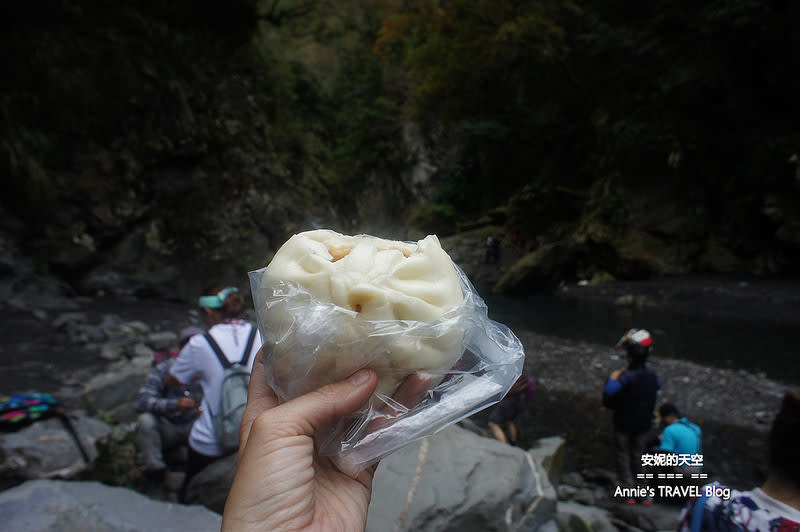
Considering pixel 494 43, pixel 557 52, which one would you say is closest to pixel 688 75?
pixel 557 52

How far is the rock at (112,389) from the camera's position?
4.69 metres

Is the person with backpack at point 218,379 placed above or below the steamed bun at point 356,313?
below

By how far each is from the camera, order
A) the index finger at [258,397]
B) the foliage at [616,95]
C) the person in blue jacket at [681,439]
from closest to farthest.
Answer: the index finger at [258,397] < the person in blue jacket at [681,439] < the foliage at [616,95]

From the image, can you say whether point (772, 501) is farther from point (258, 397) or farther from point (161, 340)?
point (161, 340)

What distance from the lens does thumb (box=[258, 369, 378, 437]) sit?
3.57 ft

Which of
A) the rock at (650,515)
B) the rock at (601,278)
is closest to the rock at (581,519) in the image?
the rock at (650,515)

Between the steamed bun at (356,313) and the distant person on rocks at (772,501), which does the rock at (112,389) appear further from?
the distant person on rocks at (772,501)

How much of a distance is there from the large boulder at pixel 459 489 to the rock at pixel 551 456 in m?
0.79

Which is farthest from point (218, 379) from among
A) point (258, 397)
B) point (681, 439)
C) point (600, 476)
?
point (600, 476)

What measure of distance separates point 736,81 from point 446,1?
10.8 m

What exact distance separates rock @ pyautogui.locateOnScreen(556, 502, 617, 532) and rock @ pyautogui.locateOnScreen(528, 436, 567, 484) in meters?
0.30

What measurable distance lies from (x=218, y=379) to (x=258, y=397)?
113 cm

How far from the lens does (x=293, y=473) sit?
1.07 m

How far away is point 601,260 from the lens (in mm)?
16094
